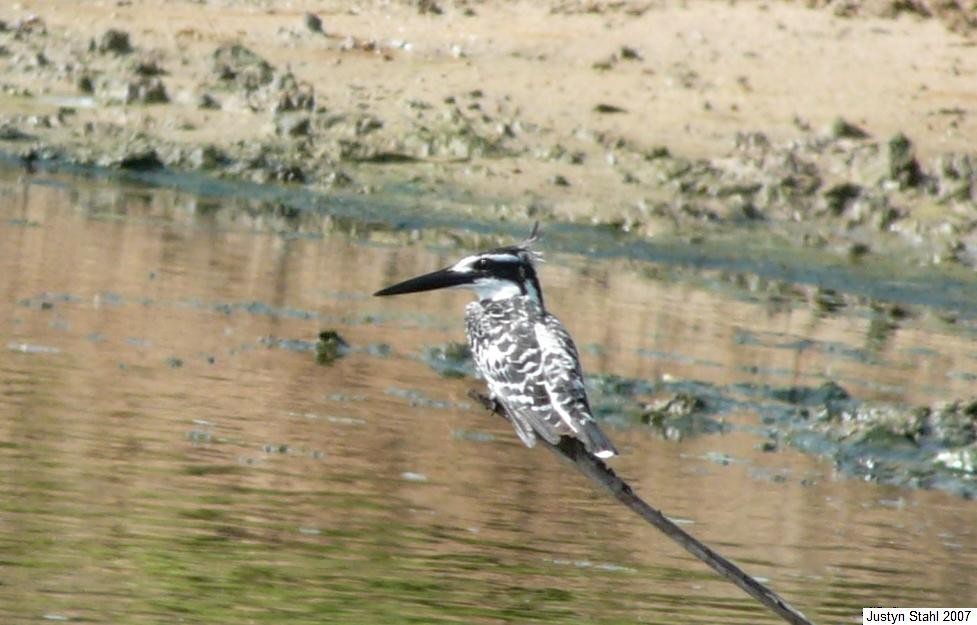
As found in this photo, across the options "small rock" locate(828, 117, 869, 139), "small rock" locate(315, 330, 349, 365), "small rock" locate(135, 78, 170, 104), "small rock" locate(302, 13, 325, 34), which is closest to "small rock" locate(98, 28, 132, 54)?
"small rock" locate(135, 78, 170, 104)

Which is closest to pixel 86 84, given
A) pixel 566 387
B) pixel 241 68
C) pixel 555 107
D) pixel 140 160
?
pixel 241 68

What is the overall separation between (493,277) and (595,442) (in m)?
1.36

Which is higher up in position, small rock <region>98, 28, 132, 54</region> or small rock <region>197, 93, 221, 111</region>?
small rock <region>98, 28, 132, 54</region>

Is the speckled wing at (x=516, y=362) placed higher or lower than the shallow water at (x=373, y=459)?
higher

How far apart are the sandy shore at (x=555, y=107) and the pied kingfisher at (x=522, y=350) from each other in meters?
8.38

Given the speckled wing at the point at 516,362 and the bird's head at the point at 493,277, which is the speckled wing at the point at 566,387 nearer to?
the speckled wing at the point at 516,362

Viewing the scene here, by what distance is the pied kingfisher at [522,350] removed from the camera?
6238mm

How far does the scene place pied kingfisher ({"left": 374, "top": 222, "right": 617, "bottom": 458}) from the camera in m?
6.24

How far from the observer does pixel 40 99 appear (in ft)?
57.8

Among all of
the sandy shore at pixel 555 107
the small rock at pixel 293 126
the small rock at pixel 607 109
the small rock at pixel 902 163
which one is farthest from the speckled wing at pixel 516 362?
the small rock at pixel 607 109

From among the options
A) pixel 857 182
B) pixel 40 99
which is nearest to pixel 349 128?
pixel 40 99

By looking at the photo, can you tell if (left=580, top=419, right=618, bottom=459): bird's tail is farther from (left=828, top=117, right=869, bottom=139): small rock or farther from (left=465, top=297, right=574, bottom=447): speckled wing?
(left=828, top=117, right=869, bottom=139): small rock

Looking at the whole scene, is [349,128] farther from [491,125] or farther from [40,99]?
[40,99]

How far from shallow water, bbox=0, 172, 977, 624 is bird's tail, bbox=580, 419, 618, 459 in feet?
3.69
